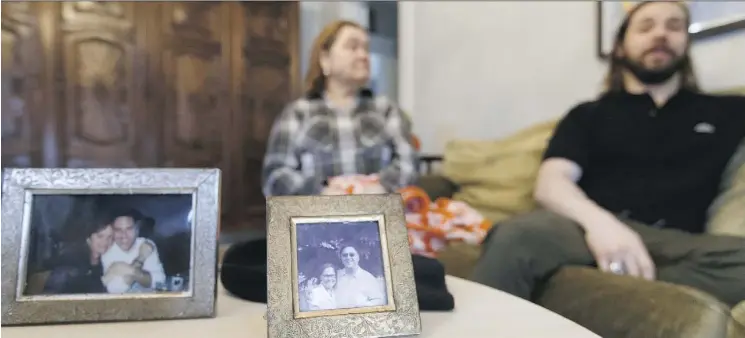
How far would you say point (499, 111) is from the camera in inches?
112

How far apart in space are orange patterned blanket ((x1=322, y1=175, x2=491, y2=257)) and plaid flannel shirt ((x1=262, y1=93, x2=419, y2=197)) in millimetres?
161

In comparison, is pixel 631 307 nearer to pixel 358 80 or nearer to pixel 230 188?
pixel 358 80

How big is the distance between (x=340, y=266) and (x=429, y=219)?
1.04m

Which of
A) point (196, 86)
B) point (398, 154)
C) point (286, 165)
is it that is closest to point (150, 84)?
point (196, 86)

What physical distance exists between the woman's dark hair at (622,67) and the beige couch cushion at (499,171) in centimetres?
26

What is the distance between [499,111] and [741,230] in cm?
147

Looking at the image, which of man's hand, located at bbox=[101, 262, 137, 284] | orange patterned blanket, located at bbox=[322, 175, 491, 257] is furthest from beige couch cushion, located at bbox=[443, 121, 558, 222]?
man's hand, located at bbox=[101, 262, 137, 284]

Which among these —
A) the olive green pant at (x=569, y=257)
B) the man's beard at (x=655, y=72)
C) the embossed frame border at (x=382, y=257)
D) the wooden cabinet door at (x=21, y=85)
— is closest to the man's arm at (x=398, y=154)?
the olive green pant at (x=569, y=257)

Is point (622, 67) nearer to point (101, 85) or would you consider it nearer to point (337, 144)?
point (337, 144)

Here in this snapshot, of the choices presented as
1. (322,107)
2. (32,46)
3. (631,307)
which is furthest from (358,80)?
(32,46)

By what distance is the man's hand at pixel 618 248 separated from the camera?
1.42m

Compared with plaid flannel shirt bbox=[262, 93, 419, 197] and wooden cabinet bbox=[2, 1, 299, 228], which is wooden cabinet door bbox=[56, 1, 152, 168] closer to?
wooden cabinet bbox=[2, 1, 299, 228]

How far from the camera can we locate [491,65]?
2.90 meters

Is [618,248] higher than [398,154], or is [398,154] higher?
[398,154]
